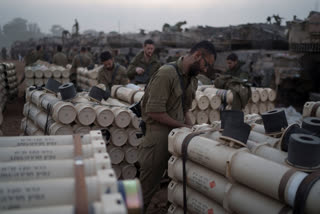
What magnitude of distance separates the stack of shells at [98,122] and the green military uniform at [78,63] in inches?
325

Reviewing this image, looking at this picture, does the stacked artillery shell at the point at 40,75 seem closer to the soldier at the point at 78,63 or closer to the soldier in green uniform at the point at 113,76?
the soldier at the point at 78,63

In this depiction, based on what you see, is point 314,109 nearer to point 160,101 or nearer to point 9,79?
point 160,101

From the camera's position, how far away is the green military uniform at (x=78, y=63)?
45.2ft

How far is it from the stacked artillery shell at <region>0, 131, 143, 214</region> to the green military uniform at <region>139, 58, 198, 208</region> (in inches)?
56.5

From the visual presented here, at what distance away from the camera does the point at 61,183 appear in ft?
5.60

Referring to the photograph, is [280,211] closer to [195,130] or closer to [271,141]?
[271,141]

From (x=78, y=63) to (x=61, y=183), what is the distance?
1289cm

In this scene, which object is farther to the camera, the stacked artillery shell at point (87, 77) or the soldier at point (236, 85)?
the stacked artillery shell at point (87, 77)

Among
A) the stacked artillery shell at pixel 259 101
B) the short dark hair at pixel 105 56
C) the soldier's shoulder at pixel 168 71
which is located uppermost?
the short dark hair at pixel 105 56

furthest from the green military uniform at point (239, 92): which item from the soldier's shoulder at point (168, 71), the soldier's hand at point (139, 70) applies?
the soldier's shoulder at point (168, 71)

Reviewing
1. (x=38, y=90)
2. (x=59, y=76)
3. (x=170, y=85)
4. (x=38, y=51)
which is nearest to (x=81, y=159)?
(x=170, y=85)

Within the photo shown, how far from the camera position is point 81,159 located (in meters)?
2.03

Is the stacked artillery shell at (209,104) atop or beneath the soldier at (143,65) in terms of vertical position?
beneath

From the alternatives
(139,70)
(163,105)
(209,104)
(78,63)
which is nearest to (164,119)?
(163,105)
